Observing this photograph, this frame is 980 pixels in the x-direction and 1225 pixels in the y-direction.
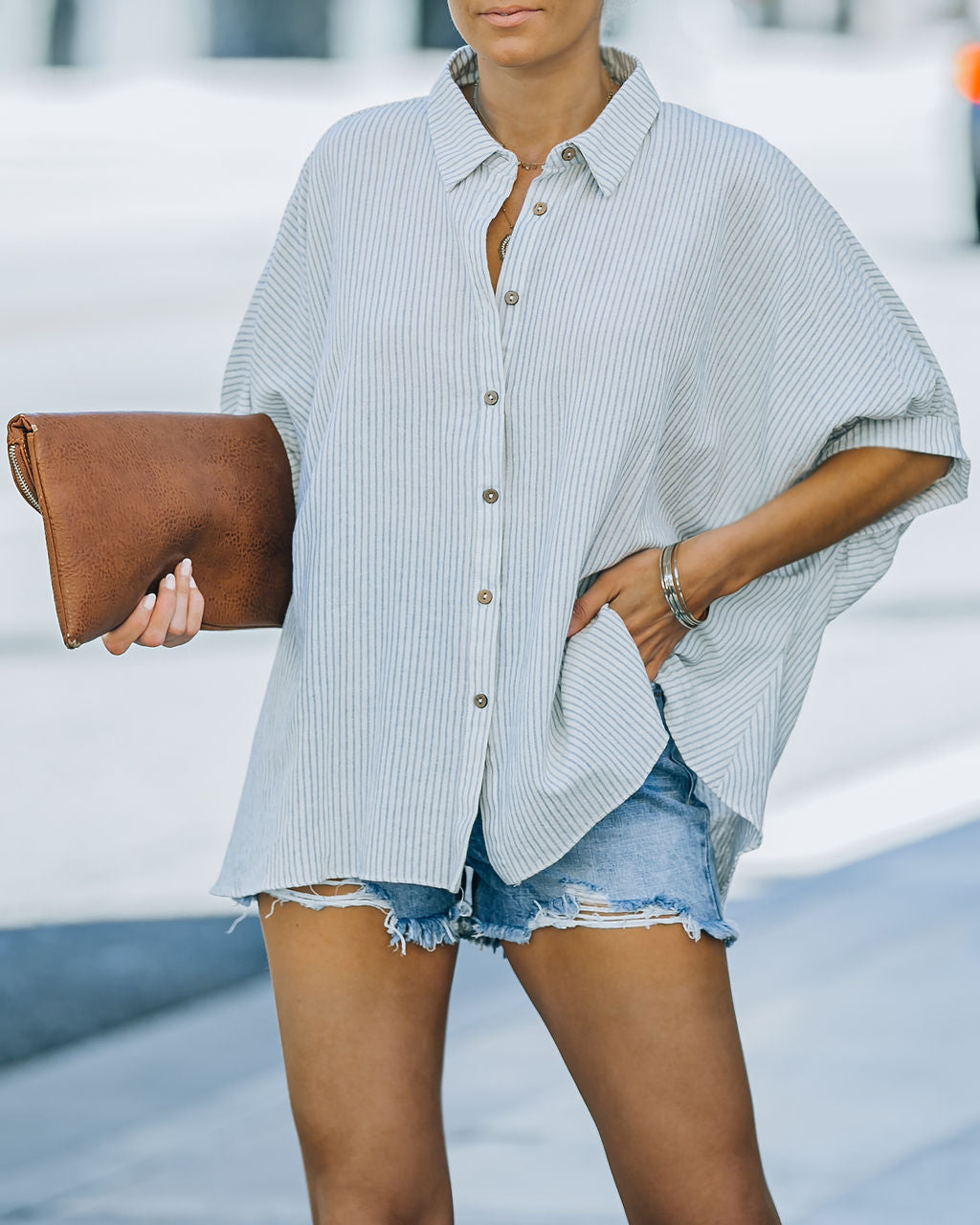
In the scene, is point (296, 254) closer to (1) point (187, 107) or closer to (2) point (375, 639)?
(2) point (375, 639)

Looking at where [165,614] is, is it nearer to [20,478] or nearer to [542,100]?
→ [20,478]

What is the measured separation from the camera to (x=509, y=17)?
76.3 inches

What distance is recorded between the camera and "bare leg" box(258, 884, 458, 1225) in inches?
77.6

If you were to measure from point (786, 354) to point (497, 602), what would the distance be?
42cm

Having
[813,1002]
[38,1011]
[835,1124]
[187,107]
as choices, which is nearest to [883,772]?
[813,1002]

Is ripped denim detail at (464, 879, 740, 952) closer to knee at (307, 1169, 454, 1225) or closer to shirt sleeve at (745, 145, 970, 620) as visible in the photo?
knee at (307, 1169, 454, 1225)

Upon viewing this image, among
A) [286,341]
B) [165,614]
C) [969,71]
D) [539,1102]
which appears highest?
[286,341]

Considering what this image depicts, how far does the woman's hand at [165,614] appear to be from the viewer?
Answer: 2.02 meters

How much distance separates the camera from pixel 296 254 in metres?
2.19

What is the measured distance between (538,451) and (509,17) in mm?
436

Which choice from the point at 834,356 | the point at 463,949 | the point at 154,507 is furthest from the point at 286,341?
the point at 463,949

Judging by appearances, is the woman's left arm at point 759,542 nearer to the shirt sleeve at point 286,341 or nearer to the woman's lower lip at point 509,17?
the shirt sleeve at point 286,341

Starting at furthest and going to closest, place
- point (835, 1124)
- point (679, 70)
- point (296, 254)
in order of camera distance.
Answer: point (679, 70)
point (835, 1124)
point (296, 254)

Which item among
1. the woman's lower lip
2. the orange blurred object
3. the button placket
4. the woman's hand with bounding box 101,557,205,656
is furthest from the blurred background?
the orange blurred object
